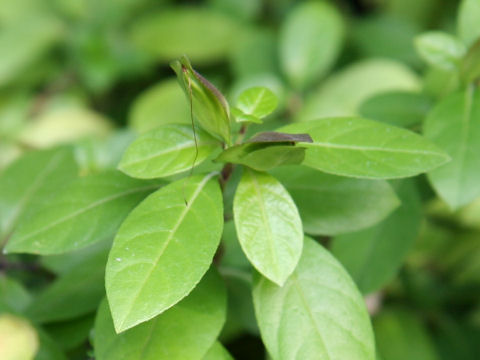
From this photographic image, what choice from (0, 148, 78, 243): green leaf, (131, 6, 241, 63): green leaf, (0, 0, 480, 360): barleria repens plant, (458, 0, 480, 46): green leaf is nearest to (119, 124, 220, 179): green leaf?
(0, 0, 480, 360): barleria repens plant

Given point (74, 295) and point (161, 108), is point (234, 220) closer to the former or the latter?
point (74, 295)

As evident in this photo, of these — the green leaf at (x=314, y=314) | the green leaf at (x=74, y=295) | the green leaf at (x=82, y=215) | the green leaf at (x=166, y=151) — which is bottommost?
the green leaf at (x=74, y=295)

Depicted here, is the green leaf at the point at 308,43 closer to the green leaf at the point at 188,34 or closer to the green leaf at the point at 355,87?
the green leaf at the point at 355,87

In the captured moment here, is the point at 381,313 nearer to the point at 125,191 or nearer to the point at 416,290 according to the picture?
the point at 416,290

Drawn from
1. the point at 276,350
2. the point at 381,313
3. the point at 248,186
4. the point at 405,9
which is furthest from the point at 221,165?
the point at 405,9

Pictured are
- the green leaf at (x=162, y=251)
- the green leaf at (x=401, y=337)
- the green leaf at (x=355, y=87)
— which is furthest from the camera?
the green leaf at (x=355, y=87)

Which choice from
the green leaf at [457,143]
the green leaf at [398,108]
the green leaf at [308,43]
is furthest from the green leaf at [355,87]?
the green leaf at [457,143]
